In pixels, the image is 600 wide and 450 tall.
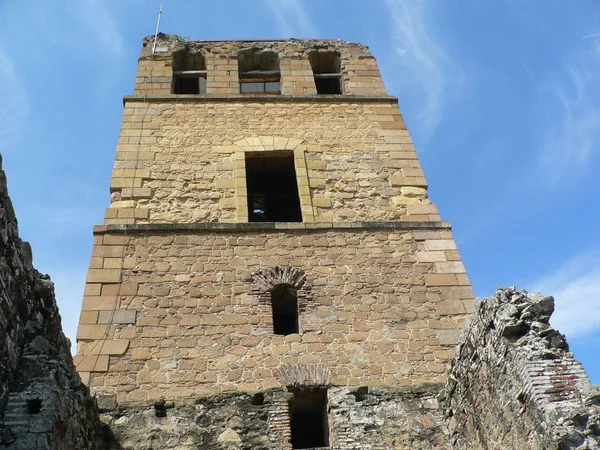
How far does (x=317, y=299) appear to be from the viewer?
756 cm

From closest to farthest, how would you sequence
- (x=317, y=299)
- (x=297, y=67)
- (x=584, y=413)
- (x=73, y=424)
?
(x=584, y=413) < (x=73, y=424) < (x=317, y=299) < (x=297, y=67)

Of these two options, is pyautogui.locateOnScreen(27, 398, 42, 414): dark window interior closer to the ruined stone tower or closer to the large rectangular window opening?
the ruined stone tower

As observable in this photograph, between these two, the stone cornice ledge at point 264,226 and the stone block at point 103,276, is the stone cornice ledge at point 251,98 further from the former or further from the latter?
the stone block at point 103,276

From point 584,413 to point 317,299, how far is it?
3674mm

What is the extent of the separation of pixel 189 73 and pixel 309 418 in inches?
289

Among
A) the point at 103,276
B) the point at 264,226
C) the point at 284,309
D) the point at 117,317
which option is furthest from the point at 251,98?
the point at 117,317

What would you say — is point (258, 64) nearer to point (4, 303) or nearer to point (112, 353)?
point (112, 353)

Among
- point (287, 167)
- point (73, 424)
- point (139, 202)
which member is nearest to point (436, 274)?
point (287, 167)

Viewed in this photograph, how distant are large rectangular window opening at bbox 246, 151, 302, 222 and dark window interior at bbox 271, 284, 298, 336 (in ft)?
9.36

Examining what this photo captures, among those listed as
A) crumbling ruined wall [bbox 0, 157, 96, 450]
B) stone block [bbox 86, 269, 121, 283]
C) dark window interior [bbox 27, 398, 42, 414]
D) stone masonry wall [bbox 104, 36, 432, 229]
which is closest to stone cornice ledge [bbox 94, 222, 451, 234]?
stone masonry wall [bbox 104, 36, 432, 229]

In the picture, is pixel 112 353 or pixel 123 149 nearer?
pixel 112 353

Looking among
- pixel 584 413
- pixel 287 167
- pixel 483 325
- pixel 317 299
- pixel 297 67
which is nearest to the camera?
pixel 584 413

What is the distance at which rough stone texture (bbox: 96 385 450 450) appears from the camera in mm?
6133

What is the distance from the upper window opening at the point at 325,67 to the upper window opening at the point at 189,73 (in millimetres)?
2094
